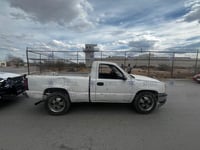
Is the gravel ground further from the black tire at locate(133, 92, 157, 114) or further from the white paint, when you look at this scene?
the white paint

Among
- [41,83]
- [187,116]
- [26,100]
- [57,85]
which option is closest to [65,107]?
[57,85]

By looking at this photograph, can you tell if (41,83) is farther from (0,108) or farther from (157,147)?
(157,147)

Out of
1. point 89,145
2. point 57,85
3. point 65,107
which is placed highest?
point 57,85

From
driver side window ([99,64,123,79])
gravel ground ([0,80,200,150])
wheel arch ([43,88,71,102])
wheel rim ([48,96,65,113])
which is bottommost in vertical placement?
gravel ground ([0,80,200,150])

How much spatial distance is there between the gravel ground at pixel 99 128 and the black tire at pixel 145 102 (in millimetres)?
193

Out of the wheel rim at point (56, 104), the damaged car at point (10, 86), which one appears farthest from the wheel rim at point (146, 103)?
the damaged car at point (10, 86)

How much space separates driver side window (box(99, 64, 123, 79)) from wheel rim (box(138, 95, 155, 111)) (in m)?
1.02

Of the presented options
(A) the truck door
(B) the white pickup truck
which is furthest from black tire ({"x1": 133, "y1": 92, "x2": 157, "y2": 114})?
(A) the truck door

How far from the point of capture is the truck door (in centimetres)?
455

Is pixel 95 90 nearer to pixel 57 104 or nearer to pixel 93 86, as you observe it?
pixel 93 86

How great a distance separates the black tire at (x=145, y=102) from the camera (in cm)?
465

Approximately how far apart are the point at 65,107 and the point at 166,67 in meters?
18.2

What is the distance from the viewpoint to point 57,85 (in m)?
4.54

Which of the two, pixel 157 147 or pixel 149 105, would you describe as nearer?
pixel 157 147
